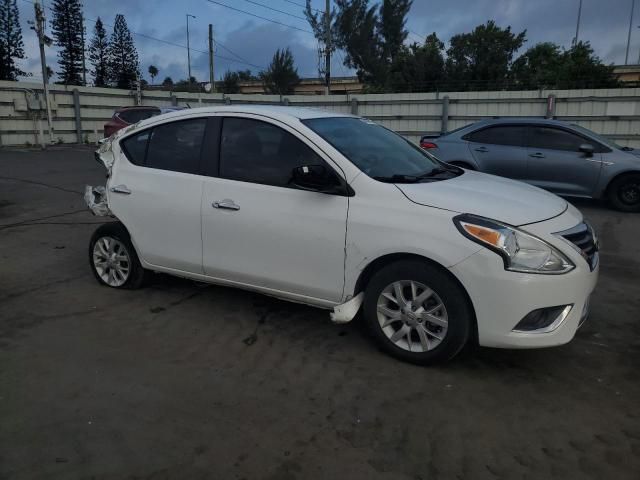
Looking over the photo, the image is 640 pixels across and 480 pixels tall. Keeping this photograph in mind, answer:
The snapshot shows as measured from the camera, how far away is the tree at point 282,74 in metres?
58.6

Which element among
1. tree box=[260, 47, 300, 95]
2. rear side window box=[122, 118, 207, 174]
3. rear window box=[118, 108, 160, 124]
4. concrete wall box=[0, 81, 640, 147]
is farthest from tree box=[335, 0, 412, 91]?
rear side window box=[122, 118, 207, 174]

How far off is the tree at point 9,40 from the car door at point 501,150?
165 feet

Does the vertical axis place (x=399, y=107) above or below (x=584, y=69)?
below

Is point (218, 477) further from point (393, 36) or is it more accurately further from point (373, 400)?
point (393, 36)

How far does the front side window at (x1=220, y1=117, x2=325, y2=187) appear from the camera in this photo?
388cm

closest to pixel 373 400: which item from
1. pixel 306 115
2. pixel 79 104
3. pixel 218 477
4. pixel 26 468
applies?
pixel 218 477

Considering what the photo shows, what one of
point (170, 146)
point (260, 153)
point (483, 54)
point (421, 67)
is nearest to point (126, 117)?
point (170, 146)

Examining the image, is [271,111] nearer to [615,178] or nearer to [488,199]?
[488,199]

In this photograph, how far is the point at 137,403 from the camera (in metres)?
3.12

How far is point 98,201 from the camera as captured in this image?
5059 mm

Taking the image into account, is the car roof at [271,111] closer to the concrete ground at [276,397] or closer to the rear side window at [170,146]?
the rear side window at [170,146]

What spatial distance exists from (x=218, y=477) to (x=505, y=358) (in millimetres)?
2175

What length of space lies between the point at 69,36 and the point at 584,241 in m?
59.3

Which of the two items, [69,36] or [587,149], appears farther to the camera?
[69,36]
